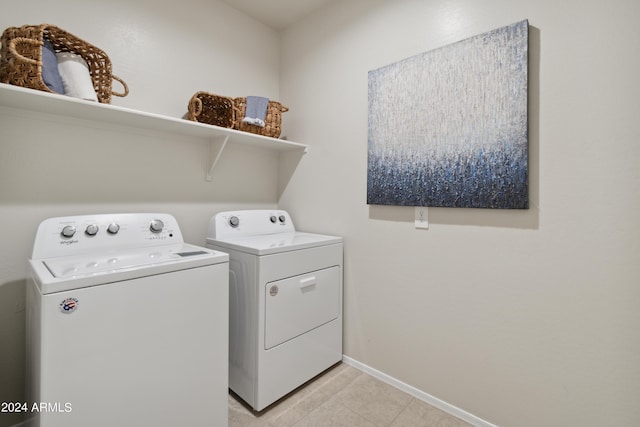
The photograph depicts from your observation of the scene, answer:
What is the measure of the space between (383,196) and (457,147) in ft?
1.57

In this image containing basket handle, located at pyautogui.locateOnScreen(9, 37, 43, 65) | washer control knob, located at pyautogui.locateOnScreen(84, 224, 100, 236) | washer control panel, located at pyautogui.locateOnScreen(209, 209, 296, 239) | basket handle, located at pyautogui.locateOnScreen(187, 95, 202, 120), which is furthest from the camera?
washer control panel, located at pyautogui.locateOnScreen(209, 209, 296, 239)

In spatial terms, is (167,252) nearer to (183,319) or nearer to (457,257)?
(183,319)

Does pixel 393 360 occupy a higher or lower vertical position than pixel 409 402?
higher

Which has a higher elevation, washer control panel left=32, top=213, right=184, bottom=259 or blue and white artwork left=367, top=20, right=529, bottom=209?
blue and white artwork left=367, top=20, right=529, bottom=209

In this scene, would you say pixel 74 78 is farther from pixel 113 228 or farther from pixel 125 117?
pixel 113 228

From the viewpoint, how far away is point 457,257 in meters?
1.55

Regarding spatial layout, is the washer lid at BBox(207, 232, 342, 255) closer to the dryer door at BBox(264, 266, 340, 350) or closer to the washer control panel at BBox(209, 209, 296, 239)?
the washer control panel at BBox(209, 209, 296, 239)

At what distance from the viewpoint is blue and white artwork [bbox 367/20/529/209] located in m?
1.33

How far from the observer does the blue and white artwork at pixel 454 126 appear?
4.37 ft

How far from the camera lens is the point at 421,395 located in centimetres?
167

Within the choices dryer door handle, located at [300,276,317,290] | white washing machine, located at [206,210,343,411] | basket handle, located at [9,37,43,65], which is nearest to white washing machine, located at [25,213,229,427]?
white washing machine, located at [206,210,343,411]

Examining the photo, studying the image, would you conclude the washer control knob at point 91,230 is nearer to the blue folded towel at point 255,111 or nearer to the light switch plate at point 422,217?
the blue folded towel at point 255,111

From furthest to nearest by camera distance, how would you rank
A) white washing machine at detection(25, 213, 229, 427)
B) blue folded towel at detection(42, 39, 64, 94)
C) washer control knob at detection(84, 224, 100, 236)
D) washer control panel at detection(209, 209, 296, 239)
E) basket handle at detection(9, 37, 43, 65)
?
washer control panel at detection(209, 209, 296, 239)
washer control knob at detection(84, 224, 100, 236)
blue folded towel at detection(42, 39, 64, 94)
basket handle at detection(9, 37, 43, 65)
white washing machine at detection(25, 213, 229, 427)

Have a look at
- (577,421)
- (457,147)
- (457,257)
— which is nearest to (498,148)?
(457,147)
